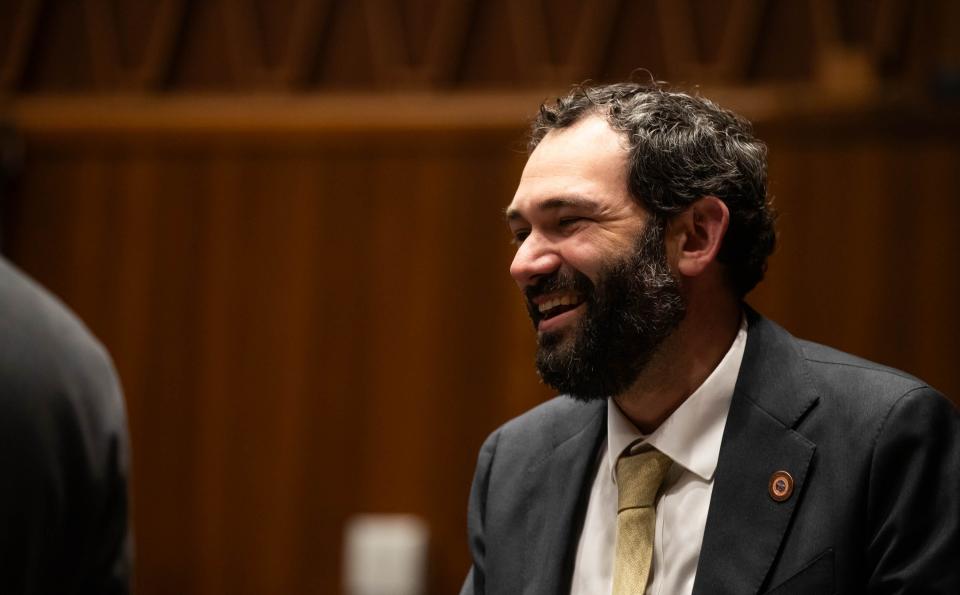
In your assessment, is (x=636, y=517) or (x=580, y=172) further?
(x=580, y=172)

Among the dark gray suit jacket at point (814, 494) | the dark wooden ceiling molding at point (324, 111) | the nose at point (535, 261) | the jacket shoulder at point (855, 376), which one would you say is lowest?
the dark gray suit jacket at point (814, 494)

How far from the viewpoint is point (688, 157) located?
1737 mm

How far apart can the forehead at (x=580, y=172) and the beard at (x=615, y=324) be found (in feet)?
0.27

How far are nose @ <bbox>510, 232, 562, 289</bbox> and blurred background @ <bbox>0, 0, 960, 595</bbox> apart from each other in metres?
2.31

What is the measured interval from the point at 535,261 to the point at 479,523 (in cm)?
46

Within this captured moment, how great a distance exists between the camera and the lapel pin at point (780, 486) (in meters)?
1.52

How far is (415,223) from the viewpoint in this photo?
4172 millimetres

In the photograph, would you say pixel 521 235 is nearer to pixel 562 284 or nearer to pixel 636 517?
pixel 562 284

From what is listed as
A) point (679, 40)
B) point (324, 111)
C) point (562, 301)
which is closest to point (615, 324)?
point (562, 301)

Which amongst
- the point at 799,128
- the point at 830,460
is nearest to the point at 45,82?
the point at 799,128

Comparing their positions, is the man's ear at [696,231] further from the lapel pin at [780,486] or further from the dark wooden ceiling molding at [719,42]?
the dark wooden ceiling molding at [719,42]

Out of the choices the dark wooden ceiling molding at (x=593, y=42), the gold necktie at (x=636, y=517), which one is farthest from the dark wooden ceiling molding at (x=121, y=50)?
the gold necktie at (x=636, y=517)

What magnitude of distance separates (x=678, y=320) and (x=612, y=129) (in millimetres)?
313

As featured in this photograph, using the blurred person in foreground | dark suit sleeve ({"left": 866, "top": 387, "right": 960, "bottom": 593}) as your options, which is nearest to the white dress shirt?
dark suit sleeve ({"left": 866, "top": 387, "right": 960, "bottom": 593})
